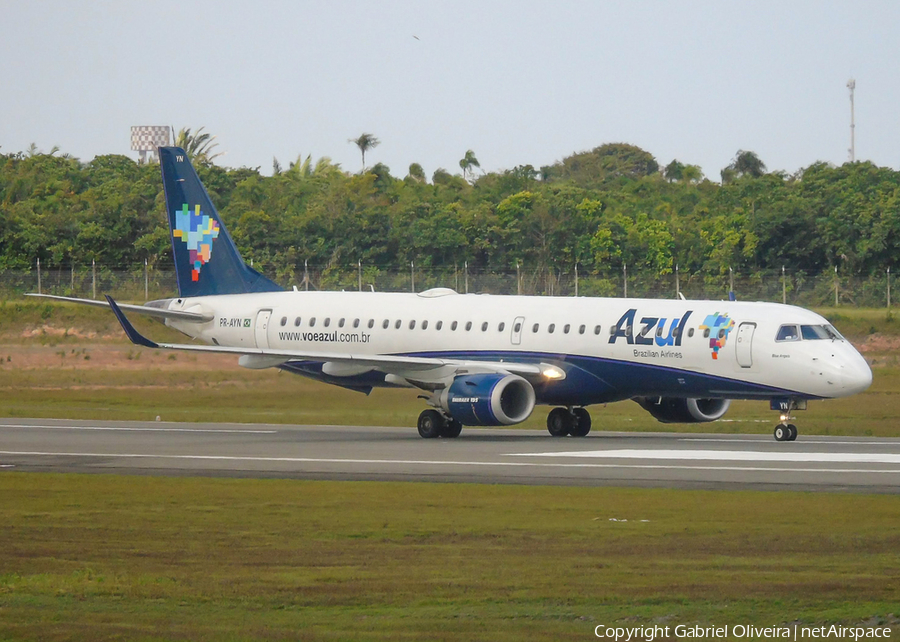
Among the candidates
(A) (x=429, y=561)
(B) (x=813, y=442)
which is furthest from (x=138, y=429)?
(A) (x=429, y=561)

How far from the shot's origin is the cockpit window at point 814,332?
30.3 meters

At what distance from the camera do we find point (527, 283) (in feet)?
201

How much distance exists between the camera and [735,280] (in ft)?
210

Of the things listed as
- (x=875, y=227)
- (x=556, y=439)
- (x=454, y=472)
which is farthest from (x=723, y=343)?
(x=875, y=227)

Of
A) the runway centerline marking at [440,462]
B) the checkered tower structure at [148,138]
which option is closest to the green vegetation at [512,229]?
A: the runway centerline marking at [440,462]

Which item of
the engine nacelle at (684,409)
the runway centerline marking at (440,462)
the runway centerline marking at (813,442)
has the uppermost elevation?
the engine nacelle at (684,409)

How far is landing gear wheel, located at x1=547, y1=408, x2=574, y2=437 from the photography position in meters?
34.0

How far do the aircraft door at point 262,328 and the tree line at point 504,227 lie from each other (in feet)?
96.5

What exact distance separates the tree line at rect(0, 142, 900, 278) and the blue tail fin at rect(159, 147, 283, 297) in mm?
27255

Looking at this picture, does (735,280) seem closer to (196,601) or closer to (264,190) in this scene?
(264,190)

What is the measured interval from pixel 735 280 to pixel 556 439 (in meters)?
32.8

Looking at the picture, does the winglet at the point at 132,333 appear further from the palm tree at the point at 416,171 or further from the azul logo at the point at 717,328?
the palm tree at the point at 416,171

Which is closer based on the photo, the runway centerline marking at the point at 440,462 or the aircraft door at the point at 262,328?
the runway centerline marking at the point at 440,462

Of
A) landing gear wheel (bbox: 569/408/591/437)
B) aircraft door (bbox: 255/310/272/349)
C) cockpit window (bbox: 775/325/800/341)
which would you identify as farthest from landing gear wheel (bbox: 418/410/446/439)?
cockpit window (bbox: 775/325/800/341)
